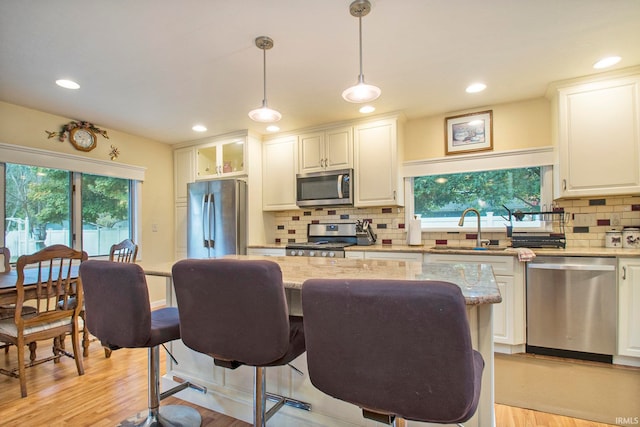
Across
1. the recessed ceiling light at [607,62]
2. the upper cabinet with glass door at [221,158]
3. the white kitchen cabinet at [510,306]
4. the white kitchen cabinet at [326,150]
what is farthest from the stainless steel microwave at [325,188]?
the recessed ceiling light at [607,62]

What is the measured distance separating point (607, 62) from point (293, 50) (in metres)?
2.39

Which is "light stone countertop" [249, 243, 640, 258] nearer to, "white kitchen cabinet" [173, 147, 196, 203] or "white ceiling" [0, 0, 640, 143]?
"white ceiling" [0, 0, 640, 143]

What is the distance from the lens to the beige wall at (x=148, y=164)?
327 cm

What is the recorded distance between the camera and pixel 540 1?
1702 mm

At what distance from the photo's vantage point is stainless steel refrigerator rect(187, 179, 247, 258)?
3.74 metres

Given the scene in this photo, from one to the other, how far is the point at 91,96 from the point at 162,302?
2766 millimetres

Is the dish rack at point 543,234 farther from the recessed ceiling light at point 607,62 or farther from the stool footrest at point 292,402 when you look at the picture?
the stool footrest at point 292,402

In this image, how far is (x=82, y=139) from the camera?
3562 mm

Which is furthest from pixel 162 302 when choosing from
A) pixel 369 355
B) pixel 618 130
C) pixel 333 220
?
pixel 618 130

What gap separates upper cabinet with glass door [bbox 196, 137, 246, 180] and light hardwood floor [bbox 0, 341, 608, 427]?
236 centimetres

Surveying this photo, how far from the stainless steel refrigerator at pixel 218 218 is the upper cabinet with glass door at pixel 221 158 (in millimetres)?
280

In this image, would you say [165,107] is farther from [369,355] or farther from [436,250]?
[369,355]

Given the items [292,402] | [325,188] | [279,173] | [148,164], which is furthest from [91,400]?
[148,164]

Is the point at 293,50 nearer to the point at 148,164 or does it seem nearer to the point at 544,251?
the point at 544,251
